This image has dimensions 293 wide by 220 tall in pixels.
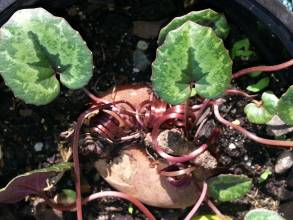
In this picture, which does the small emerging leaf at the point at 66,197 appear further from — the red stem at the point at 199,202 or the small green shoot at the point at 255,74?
the small green shoot at the point at 255,74

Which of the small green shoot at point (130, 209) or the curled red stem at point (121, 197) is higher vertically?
the curled red stem at point (121, 197)

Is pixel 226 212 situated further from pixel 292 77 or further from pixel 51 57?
pixel 51 57

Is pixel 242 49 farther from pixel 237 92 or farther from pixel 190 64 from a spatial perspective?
pixel 190 64

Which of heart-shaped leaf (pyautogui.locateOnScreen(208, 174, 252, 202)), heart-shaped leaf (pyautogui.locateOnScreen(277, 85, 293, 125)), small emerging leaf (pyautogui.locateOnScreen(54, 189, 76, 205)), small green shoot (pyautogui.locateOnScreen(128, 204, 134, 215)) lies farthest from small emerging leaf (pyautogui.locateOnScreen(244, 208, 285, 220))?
small emerging leaf (pyautogui.locateOnScreen(54, 189, 76, 205))

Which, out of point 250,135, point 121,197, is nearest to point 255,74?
point 250,135

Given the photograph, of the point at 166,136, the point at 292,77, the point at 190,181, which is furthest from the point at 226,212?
the point at 292,77

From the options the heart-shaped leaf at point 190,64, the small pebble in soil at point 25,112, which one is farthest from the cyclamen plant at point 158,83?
the small pebble in soil at point 25,112
